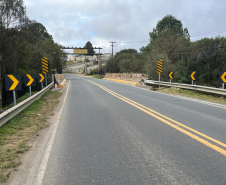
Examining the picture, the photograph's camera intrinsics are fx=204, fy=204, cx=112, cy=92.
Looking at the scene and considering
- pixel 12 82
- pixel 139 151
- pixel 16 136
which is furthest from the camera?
pixel 12 82

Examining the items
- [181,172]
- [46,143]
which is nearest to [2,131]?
[46,143]

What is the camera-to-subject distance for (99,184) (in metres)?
3.23

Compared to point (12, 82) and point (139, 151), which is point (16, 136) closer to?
point (139, 151)

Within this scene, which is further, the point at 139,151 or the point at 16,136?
the point at 16,136

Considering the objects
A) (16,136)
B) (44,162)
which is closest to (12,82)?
(16,136)

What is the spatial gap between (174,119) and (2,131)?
18.1 feet

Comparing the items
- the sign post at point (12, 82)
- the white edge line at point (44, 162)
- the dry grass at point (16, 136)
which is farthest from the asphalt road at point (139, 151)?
the sign post at point (12, 82)

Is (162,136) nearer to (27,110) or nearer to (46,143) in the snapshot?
(46,143)

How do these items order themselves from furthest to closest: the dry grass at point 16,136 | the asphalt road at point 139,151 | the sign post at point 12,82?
the sign post at point 12,82, the dry grass at point 16,136, the asphalt road at point 139,151

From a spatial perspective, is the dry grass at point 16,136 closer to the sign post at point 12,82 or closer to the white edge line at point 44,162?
the white edge line at point 44,162

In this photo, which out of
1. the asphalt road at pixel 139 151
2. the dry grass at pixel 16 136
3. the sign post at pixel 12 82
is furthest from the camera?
the sign post at pixel 12 82

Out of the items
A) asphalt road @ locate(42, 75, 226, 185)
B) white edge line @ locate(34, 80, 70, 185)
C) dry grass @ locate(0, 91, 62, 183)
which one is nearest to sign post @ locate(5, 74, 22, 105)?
dry grass @ locate(0, 91, 62, 183)

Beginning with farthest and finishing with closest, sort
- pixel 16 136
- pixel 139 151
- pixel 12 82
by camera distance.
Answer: pixel 12 82, pixel 16 136, pixel 139 151

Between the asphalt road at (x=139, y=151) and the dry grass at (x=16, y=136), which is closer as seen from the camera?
the asphalt road at (x=139, y=151)
